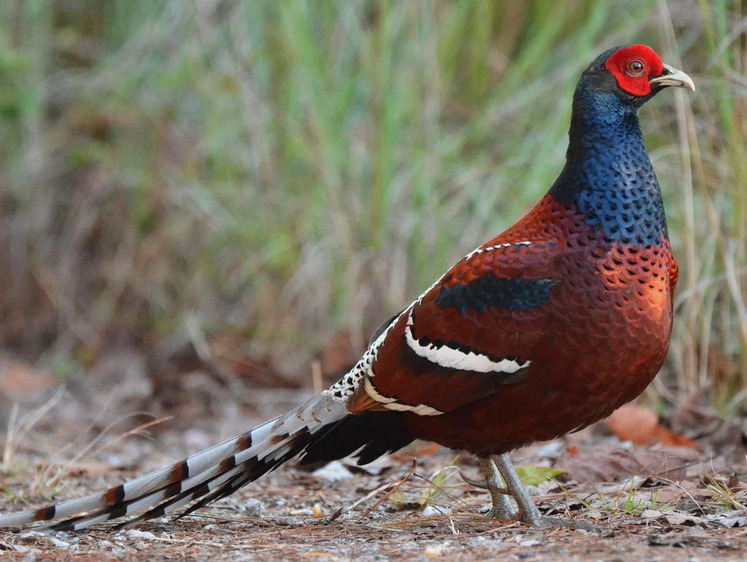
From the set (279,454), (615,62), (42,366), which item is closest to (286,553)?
(279,454)

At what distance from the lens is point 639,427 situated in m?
4.79

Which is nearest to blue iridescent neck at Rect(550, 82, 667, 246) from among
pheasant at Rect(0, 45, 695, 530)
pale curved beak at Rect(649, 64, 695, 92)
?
pheasant at Rect(0, 45, 695, 530)

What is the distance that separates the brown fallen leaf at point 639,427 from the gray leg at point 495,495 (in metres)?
1.25

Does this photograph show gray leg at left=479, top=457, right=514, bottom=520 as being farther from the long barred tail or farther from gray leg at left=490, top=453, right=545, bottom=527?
the long barred tail

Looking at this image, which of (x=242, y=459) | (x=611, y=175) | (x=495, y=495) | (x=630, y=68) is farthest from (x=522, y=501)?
(x=630, y=68)

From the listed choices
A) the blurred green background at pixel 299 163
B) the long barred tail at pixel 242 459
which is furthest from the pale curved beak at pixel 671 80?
the long barred tail at pixel 242 459

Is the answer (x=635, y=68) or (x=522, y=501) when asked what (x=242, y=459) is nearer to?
(x=522, y=501)

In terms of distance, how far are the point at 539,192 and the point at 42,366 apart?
3.80 m

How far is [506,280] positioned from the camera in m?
3.32

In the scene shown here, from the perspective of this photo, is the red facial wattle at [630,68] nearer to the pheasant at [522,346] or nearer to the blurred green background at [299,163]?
the pheasant at [522,346]

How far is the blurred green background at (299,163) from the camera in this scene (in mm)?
5254

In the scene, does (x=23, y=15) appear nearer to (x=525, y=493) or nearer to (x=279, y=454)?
(x=279, y=454)

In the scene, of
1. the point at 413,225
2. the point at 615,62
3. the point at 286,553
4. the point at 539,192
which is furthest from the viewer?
the point at 413,225

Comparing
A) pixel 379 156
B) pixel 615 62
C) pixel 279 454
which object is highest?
pixel 379 156
